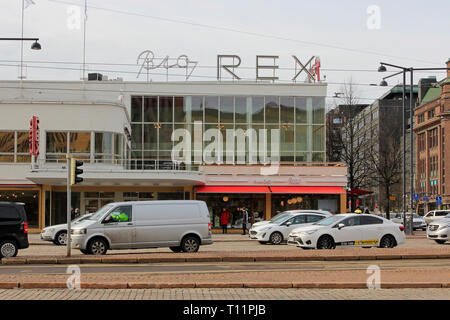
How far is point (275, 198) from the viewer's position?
51.9m

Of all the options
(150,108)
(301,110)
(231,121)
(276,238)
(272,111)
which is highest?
(150,108)

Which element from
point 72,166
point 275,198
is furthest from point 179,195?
point 72,166

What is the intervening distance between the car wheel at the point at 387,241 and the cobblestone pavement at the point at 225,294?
44.2 feet

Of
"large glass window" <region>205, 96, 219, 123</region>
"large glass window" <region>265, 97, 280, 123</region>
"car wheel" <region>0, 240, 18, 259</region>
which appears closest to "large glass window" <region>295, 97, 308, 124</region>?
"large glass window" <region>265, 97, 280, 123</region>

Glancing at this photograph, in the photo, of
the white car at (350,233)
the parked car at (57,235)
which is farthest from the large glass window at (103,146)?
the white car at (350,233)

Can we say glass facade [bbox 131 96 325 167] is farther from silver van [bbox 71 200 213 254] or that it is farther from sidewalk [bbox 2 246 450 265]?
sidewalk [bbox 2 246 450 265]

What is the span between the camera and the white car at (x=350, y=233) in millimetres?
26672

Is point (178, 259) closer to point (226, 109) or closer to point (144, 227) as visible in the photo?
point (144, 227)

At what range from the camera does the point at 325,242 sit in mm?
26703

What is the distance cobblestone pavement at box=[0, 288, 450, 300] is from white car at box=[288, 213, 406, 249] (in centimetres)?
1267

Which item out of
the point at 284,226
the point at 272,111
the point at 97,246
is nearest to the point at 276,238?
the point at 284,226

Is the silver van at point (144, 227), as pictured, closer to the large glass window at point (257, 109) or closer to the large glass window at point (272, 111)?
the large glass window at point (257, 109)

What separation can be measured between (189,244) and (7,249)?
21.3ft

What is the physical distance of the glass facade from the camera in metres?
58.1
